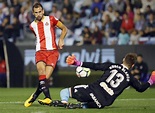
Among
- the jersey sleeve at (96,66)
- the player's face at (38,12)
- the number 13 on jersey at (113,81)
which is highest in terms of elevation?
the player's face at (38,12)

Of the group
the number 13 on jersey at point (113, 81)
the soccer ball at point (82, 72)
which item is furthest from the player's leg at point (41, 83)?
the number 13 on jersey at point (113, 81)

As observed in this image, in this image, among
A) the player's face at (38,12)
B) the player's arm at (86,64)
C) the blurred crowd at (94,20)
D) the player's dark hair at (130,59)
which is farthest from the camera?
the blurred crowd at (94,20)

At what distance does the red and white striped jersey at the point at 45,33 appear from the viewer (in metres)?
14.4

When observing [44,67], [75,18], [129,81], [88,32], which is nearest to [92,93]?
[129,81]

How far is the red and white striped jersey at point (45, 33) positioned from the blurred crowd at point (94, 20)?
1127 cm

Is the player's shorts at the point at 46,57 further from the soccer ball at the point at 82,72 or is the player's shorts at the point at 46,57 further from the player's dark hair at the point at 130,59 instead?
the player's dark hair at the point at 130,59

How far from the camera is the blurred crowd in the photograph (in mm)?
26078

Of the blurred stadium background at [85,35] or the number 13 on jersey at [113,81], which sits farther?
the blurred stadium background at [85,35]

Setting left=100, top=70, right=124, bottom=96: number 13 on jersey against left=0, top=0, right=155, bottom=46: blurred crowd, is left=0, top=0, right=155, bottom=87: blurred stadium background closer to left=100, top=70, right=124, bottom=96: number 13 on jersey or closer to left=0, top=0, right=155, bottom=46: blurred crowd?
left=0, top=0, right=155, bottom=46: blurred crowd

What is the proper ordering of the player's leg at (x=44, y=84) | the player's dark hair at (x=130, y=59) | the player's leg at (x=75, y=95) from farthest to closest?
the player's leg at (x=44, y=84)
the player's leg at (x=75, y=95)
the player's dark hair at (x=130, y=59)

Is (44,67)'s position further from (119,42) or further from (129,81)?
(119,42)

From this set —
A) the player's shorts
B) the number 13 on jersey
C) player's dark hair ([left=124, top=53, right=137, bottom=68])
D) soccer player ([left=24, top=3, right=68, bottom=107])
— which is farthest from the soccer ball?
the player's shorts

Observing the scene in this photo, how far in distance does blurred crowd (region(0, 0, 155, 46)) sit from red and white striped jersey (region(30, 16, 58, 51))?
37.0ft

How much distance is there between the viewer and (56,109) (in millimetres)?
13031
